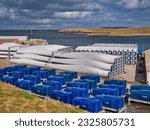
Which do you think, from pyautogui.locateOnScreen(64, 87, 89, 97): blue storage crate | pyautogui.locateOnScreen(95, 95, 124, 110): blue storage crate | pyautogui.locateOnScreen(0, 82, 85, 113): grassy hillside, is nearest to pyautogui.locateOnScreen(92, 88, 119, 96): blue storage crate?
pyautogui.locateOnScreen(64, 87, 89, 97): blue storage crate

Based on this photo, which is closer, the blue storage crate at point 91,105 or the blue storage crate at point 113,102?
the blue storage crate at point 91,105

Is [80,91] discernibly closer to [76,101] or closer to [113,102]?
[76,101]

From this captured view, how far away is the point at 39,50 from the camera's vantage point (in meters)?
75.9

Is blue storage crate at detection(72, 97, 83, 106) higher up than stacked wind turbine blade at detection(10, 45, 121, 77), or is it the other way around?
stacked wind turbine blade at detection(10, 45, 121, 77)

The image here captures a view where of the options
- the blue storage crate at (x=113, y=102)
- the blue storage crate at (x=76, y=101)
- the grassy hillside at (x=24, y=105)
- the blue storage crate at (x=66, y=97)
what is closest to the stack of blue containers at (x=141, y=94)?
the blue storage crate at (x=113, y=102)

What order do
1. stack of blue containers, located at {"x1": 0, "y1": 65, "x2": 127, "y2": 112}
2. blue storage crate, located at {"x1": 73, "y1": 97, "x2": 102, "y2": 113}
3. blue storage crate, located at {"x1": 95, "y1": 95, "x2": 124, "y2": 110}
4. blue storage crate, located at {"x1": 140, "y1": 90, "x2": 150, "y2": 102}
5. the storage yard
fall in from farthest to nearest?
blue storage crate, located at {"x1": 140, "y1": 90, "x2": 150, "y2": 102}
the storage yard
blue storage crate, located at {"x1": 95, "y1": 95, "x2": 124, "y2": 110}
stack of blue containers, located at {"x1": 0, "y1": 65, "x2": 127, "y2": 112}
blue storage crate, located at {"x1": 73, "y1": 97, "x2": 102, "y2": 113}

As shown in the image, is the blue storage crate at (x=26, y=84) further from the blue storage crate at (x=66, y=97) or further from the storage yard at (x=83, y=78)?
the blue storage crate at (x=66, y=97)

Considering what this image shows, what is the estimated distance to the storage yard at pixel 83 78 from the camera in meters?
34.2

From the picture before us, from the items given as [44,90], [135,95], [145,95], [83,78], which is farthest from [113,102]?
[83,78]

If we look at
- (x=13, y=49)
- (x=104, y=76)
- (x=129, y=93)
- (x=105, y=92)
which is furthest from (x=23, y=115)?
(x=13, y=49)

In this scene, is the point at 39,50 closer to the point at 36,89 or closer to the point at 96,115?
the point at 36,89

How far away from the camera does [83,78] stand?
4916 cm

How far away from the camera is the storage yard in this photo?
3416 centimetres

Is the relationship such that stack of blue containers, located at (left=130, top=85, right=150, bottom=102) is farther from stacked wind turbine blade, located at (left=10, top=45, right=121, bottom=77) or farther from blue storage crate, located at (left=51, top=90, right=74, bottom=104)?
stacked wind turbine blade, located at (left=10, top=45, right=121, bottom=77)
